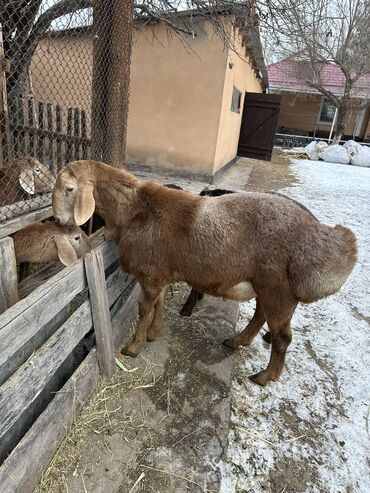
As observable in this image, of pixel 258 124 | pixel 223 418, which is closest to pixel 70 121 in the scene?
→ pixel 223 418

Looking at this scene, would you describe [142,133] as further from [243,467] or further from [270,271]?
[243,467]

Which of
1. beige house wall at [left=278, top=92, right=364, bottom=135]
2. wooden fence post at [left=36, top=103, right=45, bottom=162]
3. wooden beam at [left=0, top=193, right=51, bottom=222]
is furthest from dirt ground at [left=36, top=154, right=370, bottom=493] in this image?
beige house wall at [left=278, top=92, right=364, bottom=135]

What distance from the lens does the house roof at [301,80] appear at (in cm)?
2181

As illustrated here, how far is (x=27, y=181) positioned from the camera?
351 cm

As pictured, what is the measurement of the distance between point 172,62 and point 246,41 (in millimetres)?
3003

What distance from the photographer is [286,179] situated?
12070mm

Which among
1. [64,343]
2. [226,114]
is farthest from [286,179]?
[64,343]

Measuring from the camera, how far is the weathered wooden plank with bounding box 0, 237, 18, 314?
2059mm

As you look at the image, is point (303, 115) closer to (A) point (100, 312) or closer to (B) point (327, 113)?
(B) point (327, 113)

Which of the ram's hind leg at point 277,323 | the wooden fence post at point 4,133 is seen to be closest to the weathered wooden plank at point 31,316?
the ram's hind leg at point 277,323

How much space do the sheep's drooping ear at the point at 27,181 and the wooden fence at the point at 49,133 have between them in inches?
21.1

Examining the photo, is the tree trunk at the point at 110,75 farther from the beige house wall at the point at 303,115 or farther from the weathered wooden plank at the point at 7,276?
the beige house wall at the point at 303,115

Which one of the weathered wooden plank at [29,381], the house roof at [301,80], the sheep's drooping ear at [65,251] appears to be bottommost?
the weathered wooden plank at [29,381]

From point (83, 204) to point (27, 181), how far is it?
127cm
